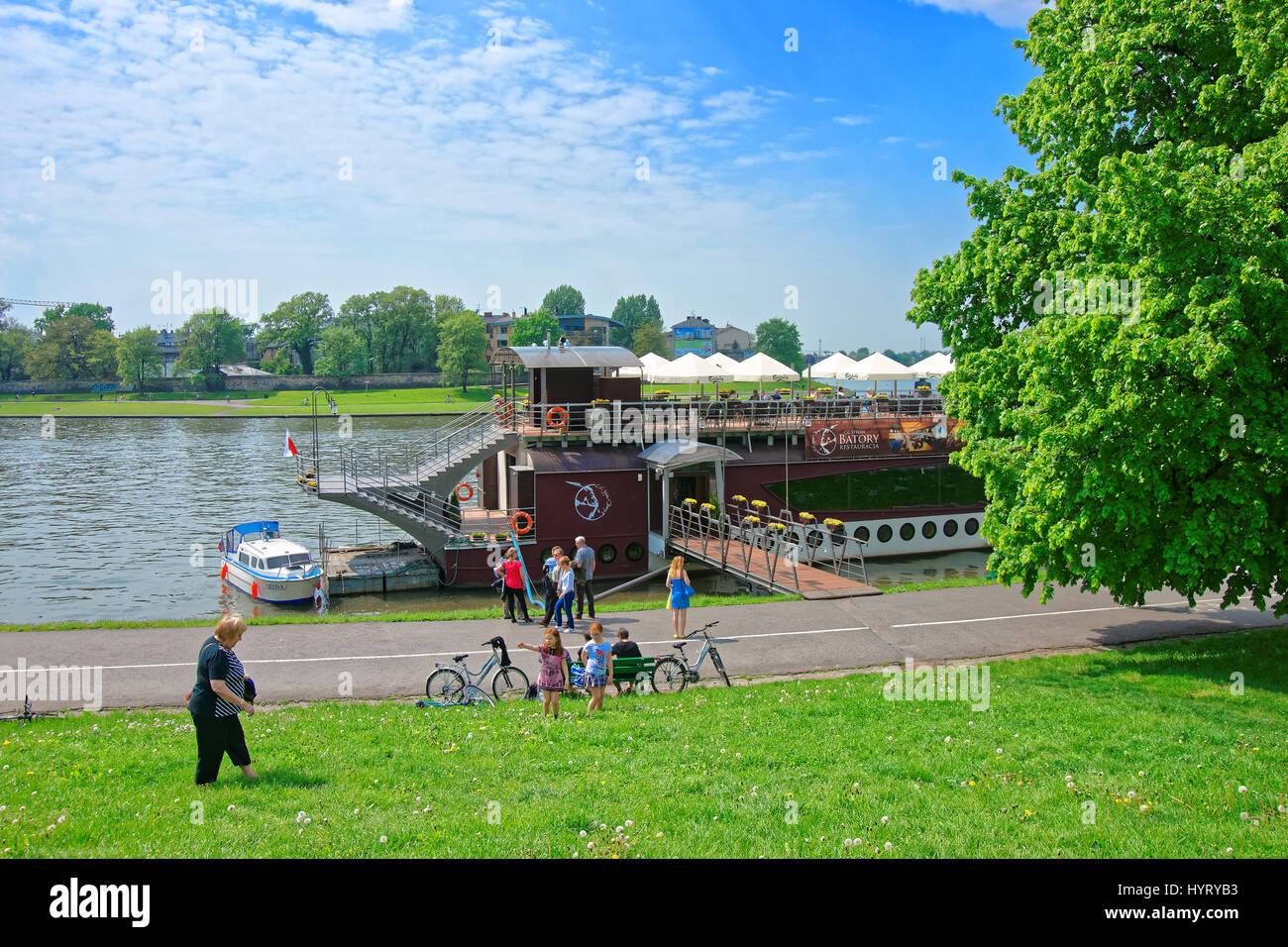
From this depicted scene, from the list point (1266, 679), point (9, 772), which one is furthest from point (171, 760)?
point (1266, 679)

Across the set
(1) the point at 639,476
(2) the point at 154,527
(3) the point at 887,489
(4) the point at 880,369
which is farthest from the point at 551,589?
(2) the point at 154,527

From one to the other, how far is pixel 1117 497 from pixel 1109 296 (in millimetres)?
3061

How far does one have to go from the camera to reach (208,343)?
142875 mm

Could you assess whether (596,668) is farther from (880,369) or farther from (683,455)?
(880,369)

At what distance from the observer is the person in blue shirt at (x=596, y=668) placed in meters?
13.3

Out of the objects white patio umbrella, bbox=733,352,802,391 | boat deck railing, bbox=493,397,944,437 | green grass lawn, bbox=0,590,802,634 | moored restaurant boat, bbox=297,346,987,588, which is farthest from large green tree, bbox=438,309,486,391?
green grass lawn, bbox=0,590,802,634

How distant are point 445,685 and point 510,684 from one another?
4.48 ft

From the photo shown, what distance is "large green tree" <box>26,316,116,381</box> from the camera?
14100 cm

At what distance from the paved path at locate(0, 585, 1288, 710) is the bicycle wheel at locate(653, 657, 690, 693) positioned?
1.80 meters

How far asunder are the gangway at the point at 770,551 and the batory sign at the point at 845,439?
9.20ft

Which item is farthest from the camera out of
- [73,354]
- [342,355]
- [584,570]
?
[73,354]

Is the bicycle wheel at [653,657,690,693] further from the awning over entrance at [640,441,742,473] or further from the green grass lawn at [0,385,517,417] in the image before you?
the green grass lawn at [0,385,517,417]

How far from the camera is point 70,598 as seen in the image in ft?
96.4
